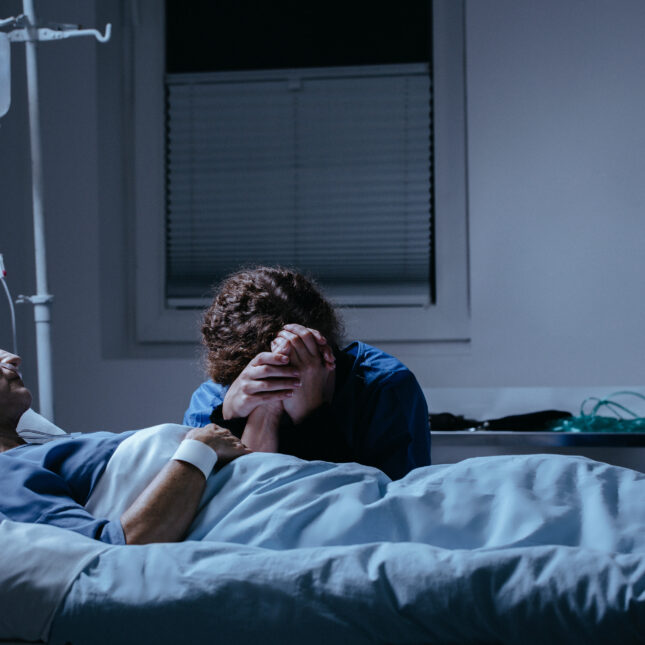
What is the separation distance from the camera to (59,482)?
1093mm

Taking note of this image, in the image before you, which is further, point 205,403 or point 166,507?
point 205,403

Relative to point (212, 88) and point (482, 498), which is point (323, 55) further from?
point (482, 498)

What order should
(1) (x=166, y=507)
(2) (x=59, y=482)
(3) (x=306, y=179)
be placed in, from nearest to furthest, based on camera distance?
(1) (x=166, y=507)
(2) (x=59, y=482)
(3) (x=306, y=179)

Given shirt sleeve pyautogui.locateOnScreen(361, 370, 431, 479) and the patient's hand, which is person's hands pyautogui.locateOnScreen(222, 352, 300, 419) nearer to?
the patient's hand

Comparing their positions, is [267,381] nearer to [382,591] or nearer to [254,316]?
[254,316]

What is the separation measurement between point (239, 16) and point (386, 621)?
8.54 ft

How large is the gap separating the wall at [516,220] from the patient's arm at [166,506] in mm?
1523

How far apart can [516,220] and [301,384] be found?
4.52ft

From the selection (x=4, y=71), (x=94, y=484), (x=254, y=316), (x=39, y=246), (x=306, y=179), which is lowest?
(x=94, y=484)

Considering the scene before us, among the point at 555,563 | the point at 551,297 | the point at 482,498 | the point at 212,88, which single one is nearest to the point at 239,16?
the point at 212,88

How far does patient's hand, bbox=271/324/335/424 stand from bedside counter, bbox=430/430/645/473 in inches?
30.4

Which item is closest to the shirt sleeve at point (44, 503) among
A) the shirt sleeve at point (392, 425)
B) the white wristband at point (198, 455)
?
the white wristband at point (198, 455)

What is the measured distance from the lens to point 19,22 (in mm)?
1855

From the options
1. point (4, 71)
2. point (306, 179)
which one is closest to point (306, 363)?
point (4, 71)
